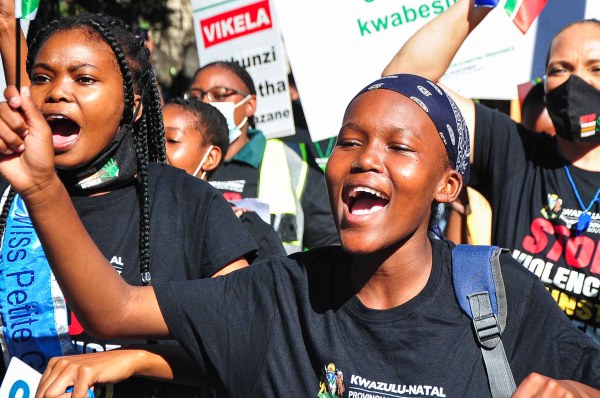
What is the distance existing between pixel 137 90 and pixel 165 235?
538 mm

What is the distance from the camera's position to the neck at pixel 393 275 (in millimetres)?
2461

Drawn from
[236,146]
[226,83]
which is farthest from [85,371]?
[226,83]

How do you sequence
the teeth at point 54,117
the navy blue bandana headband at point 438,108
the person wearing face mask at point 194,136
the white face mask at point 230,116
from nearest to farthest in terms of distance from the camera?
the navy blue bandana headband at point 438,108 < the teeth at point 54,117 < the person wearing face mask at point 194,136 < the white face mask at point 230,116

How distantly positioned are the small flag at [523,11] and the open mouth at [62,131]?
91.7 inches

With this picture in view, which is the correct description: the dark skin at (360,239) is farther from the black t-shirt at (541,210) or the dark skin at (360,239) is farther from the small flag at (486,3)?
the small flag at (486,3)

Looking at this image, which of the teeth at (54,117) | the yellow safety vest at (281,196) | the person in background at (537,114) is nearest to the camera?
the teeth at (54,117)

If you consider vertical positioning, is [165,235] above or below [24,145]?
below

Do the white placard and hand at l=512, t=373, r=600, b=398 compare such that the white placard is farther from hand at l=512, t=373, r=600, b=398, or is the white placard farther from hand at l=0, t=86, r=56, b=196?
hand at l=512, t=373, r=600, b=398

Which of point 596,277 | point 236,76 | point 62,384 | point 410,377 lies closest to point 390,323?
point 410,377

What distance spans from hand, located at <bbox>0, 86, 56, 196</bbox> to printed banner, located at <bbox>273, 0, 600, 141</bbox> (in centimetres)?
284

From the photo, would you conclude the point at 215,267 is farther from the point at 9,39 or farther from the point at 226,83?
the point at 226,83

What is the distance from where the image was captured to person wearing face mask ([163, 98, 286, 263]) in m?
4.53

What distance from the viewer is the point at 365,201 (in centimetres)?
247

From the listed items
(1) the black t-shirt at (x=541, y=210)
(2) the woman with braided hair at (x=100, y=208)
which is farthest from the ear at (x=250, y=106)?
(2) the woman with braided hair at (x=100, y=208)
